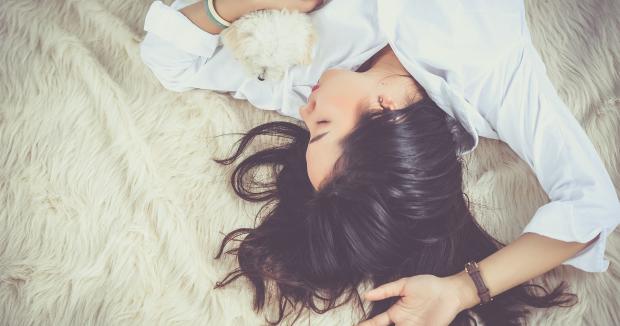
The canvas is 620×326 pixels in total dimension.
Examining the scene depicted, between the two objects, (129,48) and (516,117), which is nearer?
(516,117)

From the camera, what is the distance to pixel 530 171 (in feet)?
3.51

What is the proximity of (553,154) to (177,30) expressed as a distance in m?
0.84

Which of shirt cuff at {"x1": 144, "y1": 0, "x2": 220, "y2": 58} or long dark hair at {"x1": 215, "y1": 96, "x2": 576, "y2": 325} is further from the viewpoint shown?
shirt cuff at {"x1": 144, "y1": 0, "x2": 220, "y2": 58}

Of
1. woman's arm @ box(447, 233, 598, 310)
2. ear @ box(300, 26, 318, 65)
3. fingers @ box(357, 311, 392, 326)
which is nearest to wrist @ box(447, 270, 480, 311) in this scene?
woman's arm @ box(447, 233, 598, 310)

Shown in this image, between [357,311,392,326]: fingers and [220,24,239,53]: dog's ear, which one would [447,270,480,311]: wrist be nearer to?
[357,311,392,326]: fingers

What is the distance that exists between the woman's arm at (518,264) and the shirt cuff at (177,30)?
75cm

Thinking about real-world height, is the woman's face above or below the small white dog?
below

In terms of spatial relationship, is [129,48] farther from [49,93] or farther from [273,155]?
[273,155]

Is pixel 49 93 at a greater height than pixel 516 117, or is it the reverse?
pixel 516 117

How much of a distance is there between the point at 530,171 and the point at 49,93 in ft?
3.68

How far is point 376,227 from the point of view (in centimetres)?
94

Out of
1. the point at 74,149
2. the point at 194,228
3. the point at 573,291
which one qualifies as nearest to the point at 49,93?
the point at 74,149

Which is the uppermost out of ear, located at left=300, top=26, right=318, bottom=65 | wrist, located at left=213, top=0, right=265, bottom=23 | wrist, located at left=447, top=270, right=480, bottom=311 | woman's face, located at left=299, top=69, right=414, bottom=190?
wrist, located at left=213, top=0, right=265, bottom=23

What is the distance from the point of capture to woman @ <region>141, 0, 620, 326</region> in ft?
2.99
